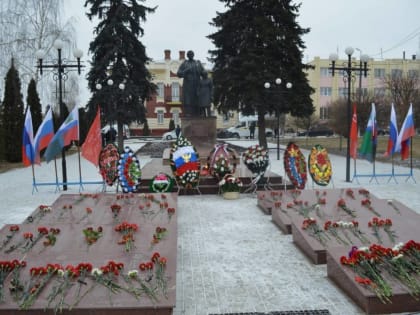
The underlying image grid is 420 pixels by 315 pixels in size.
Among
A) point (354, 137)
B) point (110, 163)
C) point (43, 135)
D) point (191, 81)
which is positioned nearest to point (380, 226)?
point (354, 137)

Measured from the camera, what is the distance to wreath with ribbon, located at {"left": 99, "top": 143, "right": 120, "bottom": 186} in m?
10.9

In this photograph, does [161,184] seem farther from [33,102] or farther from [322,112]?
[322,112]

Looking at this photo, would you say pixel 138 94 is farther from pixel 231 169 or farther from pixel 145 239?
pixel 145 239

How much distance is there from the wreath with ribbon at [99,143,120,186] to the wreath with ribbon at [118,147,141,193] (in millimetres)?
570

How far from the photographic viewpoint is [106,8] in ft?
75.4

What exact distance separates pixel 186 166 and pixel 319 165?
3.01 meters

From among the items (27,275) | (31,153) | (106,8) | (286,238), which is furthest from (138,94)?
(27,275)

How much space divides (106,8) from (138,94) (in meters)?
4.49

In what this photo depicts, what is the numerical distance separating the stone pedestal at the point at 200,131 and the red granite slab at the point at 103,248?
541 cm

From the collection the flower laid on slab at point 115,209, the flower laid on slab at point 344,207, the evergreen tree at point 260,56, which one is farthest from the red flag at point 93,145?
the evergreen tree at point 260,56

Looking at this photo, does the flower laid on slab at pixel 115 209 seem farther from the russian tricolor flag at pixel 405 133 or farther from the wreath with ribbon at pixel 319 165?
the russian tricolor flag at pixel 405 133

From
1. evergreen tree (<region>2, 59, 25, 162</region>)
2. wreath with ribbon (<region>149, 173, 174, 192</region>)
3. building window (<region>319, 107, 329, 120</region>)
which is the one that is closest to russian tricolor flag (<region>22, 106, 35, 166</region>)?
wreath with ribbon (<region>149, 173, 174, 192</region>)

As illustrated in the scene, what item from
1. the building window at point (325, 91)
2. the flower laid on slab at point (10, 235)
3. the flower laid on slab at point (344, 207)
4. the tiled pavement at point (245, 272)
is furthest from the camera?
the building window at point (325, 91)

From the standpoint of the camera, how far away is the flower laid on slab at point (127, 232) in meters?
5.38
